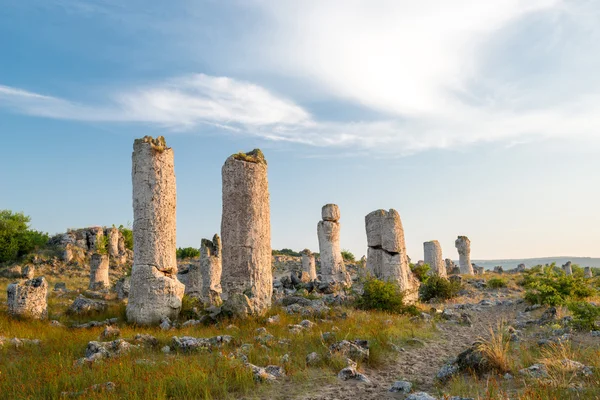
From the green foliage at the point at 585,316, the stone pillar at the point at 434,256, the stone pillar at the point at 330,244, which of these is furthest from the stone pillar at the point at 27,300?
the stone pillar at the point at 434,256

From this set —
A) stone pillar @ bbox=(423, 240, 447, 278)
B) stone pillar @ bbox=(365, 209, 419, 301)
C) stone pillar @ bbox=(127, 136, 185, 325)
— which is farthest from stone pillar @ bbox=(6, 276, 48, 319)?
stone pillar @ bbox=(423, 240, 447, 278)

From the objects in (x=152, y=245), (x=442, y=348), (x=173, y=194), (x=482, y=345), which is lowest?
(x=442, y=348)

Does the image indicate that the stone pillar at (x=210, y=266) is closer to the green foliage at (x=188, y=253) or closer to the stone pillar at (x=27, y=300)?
the stone pillar at (x=27, y=300)

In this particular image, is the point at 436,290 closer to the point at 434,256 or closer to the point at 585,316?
the point at 434,256

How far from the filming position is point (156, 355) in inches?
318

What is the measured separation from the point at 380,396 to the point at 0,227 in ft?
133

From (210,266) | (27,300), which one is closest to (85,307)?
(27,300)

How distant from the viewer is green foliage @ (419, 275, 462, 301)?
67.1ft

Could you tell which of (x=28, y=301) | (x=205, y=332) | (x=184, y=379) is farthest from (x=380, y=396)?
(x=28, y=301)

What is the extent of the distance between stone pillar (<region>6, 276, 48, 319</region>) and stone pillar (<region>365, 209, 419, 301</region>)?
37.7 feet

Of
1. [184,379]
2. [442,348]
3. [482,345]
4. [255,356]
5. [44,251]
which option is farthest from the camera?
[44,251]

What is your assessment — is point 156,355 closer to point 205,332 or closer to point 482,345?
point 205,332

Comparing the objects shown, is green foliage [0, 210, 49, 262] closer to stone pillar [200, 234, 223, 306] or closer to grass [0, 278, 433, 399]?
stone pillar [200, 234, 223, 306]

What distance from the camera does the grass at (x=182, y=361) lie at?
603cm
